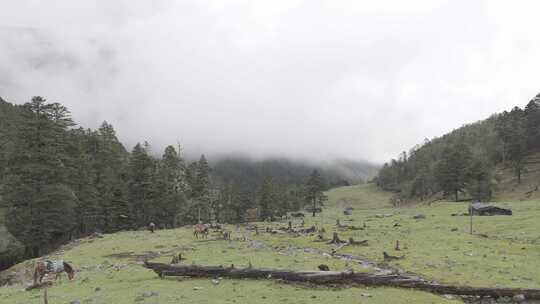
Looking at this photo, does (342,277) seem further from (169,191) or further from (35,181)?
(169,191)

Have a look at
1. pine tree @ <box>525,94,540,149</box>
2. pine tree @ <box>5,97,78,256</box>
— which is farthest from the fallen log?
pine tree @ <box>525,94,540,149</box>

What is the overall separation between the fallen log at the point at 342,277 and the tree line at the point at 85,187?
37742 millimetres

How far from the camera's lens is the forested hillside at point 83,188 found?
55.7 m

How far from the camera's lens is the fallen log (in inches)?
881

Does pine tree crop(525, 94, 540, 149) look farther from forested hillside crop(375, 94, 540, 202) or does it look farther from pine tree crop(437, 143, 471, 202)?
pine tree crop(437, 143, 471, 202)

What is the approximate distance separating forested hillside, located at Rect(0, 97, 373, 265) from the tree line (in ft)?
0.43

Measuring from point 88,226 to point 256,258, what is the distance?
6280 cm

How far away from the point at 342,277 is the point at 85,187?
Result: 65906 mm

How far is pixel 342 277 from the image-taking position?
24.2m

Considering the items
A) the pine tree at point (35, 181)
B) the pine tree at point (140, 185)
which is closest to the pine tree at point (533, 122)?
the pine tree at point (140, 185)

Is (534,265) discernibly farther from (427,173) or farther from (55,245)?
(427,173)

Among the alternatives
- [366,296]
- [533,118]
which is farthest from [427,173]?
[366,296]

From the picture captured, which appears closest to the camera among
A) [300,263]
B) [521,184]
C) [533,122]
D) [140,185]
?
[300,263]

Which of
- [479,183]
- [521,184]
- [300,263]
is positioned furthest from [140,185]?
[521,184]
